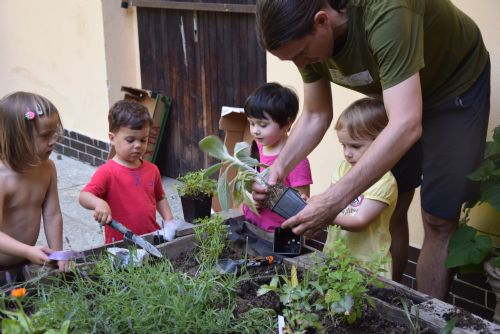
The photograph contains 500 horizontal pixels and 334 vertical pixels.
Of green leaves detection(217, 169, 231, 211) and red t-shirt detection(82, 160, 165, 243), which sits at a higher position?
green leaves detection(217, 169, 231, 211)

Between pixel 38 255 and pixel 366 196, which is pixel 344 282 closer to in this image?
pixel 366 196

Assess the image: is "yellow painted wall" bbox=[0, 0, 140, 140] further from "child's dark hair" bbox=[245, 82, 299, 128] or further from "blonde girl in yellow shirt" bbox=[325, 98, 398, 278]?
"blonde girl in yellow shirt" bbox=[325, 98, 398, 278]

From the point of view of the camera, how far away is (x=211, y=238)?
2.60 metres

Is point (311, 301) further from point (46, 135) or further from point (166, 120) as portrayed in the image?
point (166, 120)

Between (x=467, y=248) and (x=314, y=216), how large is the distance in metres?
0.96

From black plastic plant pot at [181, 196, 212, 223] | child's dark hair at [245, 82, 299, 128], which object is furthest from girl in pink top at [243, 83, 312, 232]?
black plastic plant pot at [181, 196, 212, 223]

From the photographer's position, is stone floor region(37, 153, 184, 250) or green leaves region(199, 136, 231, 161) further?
stone floor region(37, 153, 184, 250)

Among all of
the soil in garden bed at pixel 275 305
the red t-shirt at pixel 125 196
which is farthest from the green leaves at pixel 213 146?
the red t-shirt at pixel 125 196

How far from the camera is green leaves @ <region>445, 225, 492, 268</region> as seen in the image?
2.66 metres

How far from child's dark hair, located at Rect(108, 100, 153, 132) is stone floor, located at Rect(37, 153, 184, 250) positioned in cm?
105

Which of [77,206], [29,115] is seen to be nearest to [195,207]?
[29,115]

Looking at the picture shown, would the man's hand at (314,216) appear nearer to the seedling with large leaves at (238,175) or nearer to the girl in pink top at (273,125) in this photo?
the seedling with large leaves at (238,175)

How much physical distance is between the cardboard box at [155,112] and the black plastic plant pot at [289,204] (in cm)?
386

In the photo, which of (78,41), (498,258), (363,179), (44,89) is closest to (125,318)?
(363,179)
